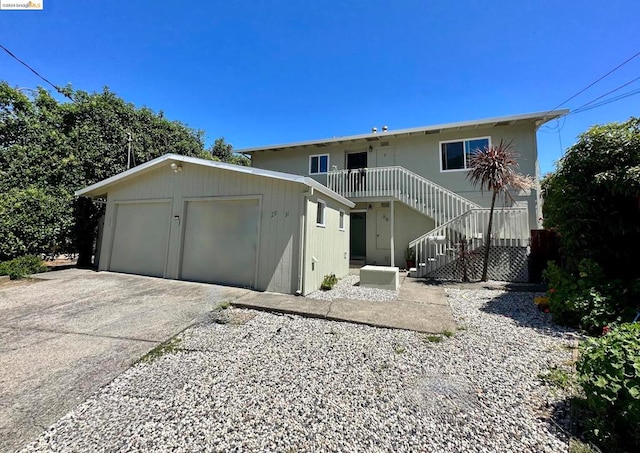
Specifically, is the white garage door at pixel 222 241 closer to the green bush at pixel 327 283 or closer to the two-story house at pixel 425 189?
the green bush at pixel 327 283

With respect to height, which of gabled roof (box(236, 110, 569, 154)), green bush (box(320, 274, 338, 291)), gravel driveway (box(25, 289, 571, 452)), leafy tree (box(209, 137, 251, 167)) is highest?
leafy tree (box(209, 137, 251, 167))

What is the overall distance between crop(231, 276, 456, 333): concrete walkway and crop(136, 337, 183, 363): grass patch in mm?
1555

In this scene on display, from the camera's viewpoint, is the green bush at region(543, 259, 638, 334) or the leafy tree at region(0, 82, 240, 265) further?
the leafy tree at region(0, 82, 240, 265)

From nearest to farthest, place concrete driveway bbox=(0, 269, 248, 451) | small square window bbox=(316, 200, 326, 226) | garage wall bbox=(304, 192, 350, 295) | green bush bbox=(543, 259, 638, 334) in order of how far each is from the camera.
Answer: concrete driveway bbox=(0, 269, 248, 451) < green bush bbox=(543, 259, 638, 334) < garage wall bbox=(304, 192, 350, 295) < small square window bbox=(316, 200, 326, 226)

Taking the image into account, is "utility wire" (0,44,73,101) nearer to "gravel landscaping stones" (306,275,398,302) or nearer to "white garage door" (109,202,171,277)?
"white garage door" (109,202,171,277)

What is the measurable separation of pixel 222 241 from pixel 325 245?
→ 9.14 ft

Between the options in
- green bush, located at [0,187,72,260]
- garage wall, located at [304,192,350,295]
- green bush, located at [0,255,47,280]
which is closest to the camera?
garage wall, located at [304,192,350,295]

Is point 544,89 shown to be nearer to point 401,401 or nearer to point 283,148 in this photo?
point 283,148

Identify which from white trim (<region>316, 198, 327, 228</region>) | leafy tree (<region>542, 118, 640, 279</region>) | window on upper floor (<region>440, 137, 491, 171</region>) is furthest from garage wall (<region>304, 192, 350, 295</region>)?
leafy tree (<region>542, 118, 640, 279</region>)

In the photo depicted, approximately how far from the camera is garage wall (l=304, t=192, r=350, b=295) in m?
6.03

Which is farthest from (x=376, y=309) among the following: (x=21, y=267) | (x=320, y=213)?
(x=21, y=267)

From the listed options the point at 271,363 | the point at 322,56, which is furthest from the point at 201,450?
the point at 322,56

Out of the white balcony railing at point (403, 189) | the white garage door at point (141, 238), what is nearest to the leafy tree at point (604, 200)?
the white balcony railing at point (403, 189)

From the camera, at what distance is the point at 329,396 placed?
7.77 ft
